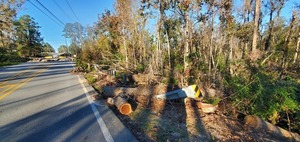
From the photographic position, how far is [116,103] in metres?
6.66

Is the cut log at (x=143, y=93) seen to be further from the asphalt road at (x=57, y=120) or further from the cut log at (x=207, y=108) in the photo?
the cut log at (x=207, y=108)

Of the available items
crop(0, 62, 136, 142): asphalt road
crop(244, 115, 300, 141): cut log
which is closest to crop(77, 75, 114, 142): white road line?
crop(0, 62, 136, 142): asphalt road

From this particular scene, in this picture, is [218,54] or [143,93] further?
[218,54]

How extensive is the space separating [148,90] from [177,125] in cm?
277

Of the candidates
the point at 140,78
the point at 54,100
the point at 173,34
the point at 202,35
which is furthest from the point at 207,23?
the point at 54,100

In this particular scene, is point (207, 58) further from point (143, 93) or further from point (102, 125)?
point (102, 125)

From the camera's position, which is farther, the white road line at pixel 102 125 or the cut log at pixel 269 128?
the cut log at pixel 269 128

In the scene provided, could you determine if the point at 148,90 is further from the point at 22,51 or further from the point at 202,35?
the point at 22,51

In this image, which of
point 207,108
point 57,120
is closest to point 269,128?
point 207,108

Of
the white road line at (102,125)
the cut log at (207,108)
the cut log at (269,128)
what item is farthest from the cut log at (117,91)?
the cut log at (269,128)

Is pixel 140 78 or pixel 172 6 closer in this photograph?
A: pixel 140 78

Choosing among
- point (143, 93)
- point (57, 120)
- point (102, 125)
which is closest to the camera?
point (102, 125)

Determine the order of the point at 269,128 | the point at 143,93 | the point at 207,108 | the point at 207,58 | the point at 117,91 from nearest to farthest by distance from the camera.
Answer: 1. the point at 269,128
2. the point at 207,108
3. the point at 143,93
4. the point at 117,91
5. the point at 207,58

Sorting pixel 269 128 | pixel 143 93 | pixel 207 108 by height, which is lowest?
pixel 269 128
